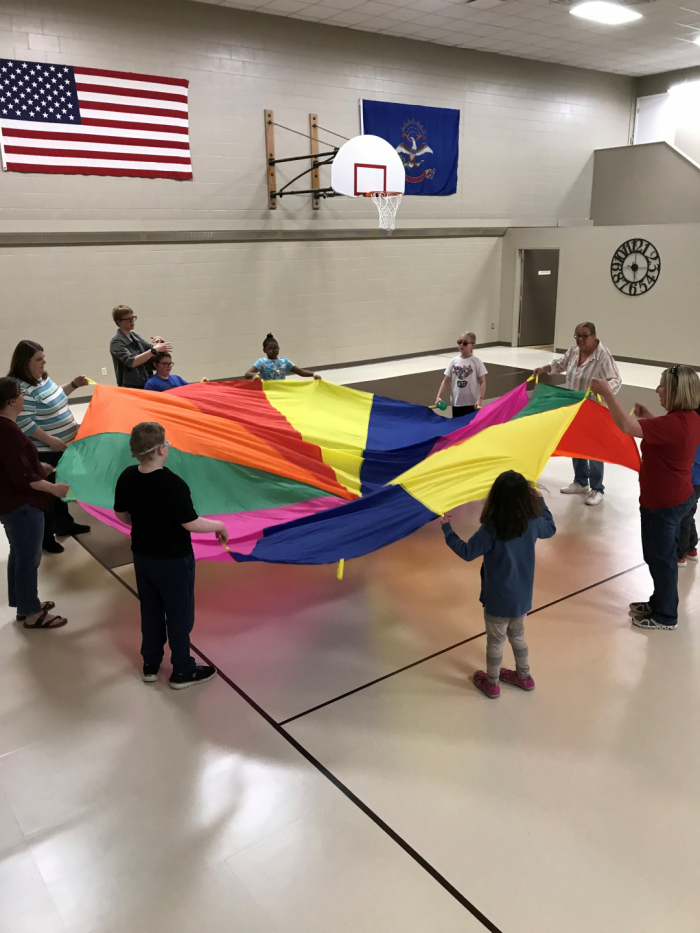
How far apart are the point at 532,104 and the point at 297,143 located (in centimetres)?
489

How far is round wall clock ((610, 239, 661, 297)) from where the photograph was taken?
408 inches

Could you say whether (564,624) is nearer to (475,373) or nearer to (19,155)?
(475,373)

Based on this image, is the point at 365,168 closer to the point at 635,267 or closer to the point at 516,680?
the point at 635,267

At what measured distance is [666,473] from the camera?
3.13 metres

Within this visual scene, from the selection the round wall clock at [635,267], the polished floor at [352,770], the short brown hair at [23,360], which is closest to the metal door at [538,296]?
the round wall clock at [635,267]

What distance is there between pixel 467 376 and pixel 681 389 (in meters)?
2.25

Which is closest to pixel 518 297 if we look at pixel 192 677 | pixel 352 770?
pixel 192 677

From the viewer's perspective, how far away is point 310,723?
2.69 meters

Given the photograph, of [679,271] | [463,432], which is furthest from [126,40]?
[679,271]

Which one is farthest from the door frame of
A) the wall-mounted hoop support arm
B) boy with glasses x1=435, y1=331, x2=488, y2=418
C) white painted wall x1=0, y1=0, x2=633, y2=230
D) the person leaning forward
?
the person leaning forward

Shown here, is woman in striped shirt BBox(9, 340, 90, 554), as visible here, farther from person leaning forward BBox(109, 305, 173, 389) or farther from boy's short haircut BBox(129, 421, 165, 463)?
boy's short haircut BBox(129, 421, 165, 463)

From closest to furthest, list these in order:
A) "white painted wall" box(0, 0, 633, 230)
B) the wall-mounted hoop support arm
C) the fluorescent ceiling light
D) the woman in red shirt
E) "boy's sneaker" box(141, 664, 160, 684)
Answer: "boy's sneaker" box(141, 664, 160, 684) < the woman in red shirt < "white painted wall" box(0, 0, 633, 230) < the fluorescent ceiling light < the wall-mounted hoop support arm

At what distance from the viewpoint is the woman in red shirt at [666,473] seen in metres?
3.08

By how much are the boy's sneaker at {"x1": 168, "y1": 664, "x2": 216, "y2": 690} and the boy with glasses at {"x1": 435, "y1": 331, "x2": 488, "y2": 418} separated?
9.32 ft
